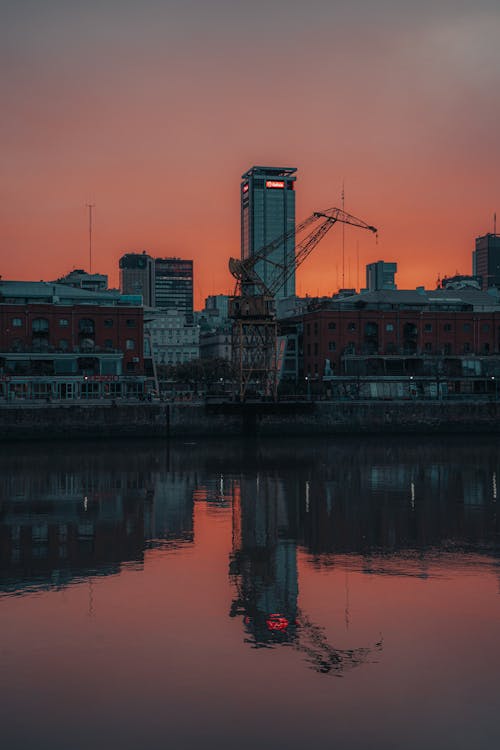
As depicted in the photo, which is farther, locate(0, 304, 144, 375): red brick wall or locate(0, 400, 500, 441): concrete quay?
locate(0, 304, 144, 375): red brick wall

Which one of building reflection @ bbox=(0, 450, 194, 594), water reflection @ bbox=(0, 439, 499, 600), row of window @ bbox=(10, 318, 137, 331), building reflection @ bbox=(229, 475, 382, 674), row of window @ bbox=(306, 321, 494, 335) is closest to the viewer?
building reflection @ bbox=(229, 475, 382, 674)

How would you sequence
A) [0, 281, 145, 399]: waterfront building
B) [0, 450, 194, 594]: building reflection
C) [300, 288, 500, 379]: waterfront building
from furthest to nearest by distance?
[300, 288, 500, 379]: waterfront building < [0, 281, 145, 399]: waterfront building < [0, 450, 194, 594]: building reflection

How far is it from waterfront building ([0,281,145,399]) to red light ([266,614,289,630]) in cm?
7986

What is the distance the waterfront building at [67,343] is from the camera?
102125mm

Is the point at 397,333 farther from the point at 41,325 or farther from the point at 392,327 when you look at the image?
the point at 41,325

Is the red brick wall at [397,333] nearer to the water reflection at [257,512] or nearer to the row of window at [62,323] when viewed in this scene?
the row of window at [62,323]

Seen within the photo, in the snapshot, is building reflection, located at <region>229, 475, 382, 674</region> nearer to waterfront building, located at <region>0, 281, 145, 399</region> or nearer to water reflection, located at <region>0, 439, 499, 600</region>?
water reflection, located at <region>0, 439, 499, 600</region>

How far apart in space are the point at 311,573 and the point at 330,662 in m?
8.21

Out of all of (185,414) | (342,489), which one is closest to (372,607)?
(342,489)

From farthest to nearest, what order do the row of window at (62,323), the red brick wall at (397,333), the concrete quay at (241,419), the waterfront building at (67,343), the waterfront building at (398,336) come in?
the red brick wall at (397,333) → the waterfront building at (398,336) → the row of window at (62,323) → the waterfront building at (67,343) → the concrete quay at (241,419)

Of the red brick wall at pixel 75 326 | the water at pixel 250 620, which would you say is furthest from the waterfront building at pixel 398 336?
the water at pixel 250 620

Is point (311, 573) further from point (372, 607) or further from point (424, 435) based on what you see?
point (424, 435)

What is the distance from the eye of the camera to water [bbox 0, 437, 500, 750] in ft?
53.2

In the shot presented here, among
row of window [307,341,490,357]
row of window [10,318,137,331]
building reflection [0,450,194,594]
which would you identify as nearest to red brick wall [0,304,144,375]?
row of window [10,318,137,331]
